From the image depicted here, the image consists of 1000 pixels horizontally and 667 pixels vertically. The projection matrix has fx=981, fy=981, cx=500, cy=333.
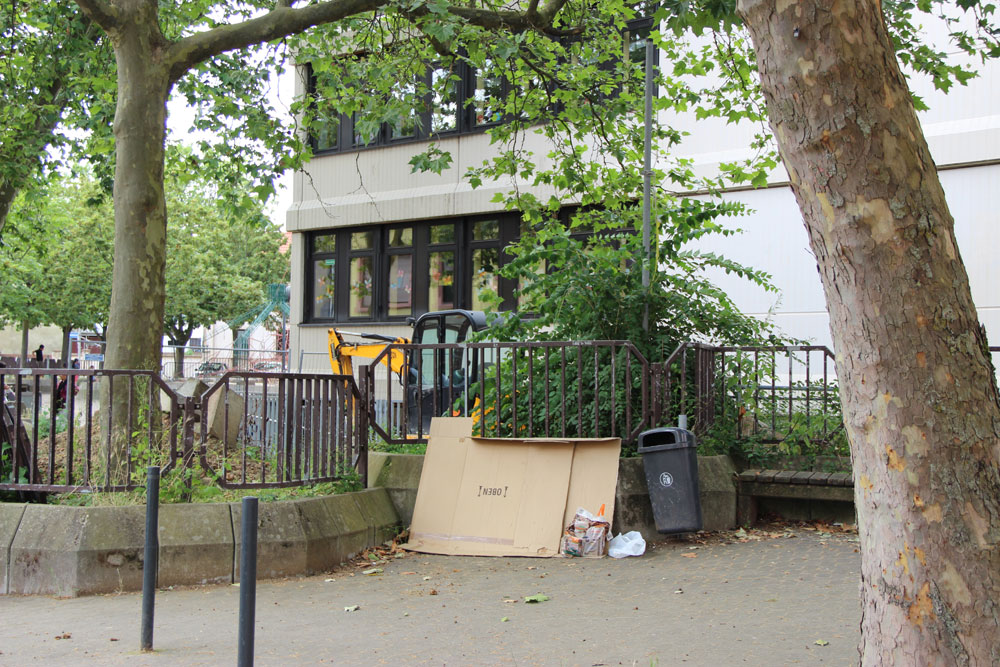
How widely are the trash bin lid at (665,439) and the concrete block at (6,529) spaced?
4.91 metres

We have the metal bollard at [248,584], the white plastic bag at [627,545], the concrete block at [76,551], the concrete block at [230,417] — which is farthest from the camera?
the concrete block at [230,417]

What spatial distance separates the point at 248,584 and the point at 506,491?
474cm

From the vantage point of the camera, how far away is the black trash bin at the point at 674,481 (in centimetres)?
820

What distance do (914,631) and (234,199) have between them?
34.1 ft

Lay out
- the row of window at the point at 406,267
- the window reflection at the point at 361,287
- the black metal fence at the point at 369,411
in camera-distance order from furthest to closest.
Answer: the window reflection at the point at 361,287, the row of window at the point at 406,267, the black metal fence at the point at 369,411

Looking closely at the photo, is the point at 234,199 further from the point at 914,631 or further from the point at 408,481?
the point at 914,631

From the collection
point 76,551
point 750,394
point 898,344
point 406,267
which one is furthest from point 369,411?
point 406,267

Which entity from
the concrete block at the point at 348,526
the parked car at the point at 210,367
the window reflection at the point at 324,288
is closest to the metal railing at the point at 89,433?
the concrete block at the point at 348,526

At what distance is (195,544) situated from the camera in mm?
7203

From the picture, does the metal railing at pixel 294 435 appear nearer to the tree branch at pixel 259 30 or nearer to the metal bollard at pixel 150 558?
the metal bollard at pixel 150 558

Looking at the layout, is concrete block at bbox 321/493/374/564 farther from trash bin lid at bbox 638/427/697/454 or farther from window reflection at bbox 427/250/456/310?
window reflection at bbox 427/250/456/310

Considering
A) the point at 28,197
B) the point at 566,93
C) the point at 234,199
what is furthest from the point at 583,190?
the point at 28,197

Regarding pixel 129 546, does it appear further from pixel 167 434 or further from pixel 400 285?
pixel 400 285

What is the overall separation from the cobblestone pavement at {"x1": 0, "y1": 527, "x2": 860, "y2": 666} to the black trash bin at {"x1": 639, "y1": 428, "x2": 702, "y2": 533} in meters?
0.28
